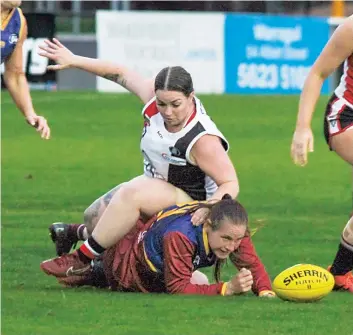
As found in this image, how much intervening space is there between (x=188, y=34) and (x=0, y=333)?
20.5 metres

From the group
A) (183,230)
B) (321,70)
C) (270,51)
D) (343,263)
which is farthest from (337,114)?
(270,51)

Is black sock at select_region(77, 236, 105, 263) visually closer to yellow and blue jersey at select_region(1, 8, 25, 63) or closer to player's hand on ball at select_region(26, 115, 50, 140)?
player's hand on ball at select_region(26, 115, 50, 140)

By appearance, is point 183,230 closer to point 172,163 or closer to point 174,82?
point 172,163

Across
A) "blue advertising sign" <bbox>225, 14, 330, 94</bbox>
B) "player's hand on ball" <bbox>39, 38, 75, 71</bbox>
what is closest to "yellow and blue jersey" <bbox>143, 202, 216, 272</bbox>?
"player's hand on ball" <bbox>39, 38, 75, 71</bbox>

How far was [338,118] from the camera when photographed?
796 centimetres

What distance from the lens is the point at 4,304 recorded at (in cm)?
736

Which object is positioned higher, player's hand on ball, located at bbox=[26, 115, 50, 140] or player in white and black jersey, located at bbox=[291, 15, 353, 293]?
player in white and black jersey, located at bbox=[291, 15, 353, 293]

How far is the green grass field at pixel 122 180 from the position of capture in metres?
6.88

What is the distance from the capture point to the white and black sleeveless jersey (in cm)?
791

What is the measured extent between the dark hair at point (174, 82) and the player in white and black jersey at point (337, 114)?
630 millimetres

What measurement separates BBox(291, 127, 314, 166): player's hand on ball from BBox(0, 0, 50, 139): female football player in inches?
97.4

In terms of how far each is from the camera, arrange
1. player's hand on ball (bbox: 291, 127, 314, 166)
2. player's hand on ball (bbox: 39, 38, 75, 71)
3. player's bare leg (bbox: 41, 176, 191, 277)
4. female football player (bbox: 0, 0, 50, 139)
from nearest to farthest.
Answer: player's hand on ball (bbox: 291, 127, 314, 166) < player's bare leg (bbox: 41, 176, 191, 277) < player's hand on ball (bbox: 39, 38, 75, 71) < female football player (bbox: 0, 0, 50, 139)

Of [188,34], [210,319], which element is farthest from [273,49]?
[210,319]

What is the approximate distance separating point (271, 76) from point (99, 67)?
18769mm
